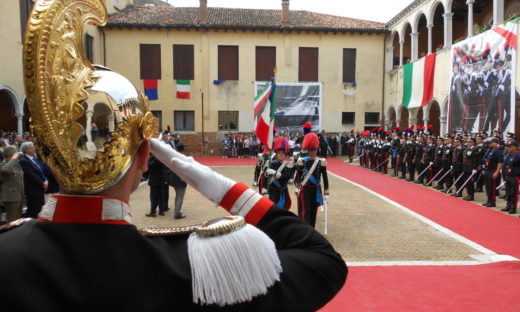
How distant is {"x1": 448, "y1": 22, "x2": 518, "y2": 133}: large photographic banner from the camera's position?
1571 cm

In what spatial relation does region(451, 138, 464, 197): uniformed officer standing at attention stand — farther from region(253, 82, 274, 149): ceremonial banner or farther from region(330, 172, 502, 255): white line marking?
region(253, 82, 274, 149): ceremonial banner

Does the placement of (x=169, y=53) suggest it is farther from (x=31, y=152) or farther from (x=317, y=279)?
(x=317, y=279)

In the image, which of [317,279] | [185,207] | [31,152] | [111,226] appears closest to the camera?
[111,226]

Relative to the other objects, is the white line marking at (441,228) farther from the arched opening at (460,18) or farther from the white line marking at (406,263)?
the arched opening at (460,18)

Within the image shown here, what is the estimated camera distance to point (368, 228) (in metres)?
9.09

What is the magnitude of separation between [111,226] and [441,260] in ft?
21.9

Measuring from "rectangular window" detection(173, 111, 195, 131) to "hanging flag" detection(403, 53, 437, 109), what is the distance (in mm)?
15151

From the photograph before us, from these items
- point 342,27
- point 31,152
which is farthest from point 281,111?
point 31,152

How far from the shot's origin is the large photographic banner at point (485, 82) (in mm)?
15711

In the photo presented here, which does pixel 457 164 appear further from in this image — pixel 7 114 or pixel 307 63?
pixel 7 114

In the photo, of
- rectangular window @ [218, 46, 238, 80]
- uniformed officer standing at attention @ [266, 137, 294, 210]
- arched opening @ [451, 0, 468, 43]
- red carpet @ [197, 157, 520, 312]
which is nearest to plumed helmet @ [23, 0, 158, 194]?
red carpet @ [197, 157, 520, 312]

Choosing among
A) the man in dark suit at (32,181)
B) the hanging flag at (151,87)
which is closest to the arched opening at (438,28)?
the hanging flag at (151,87)

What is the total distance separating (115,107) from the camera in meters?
1.24

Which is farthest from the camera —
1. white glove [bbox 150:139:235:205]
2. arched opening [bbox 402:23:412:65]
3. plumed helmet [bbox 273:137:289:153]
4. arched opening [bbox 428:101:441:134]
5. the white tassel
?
arched opening [bbox 402:23:412:65]
